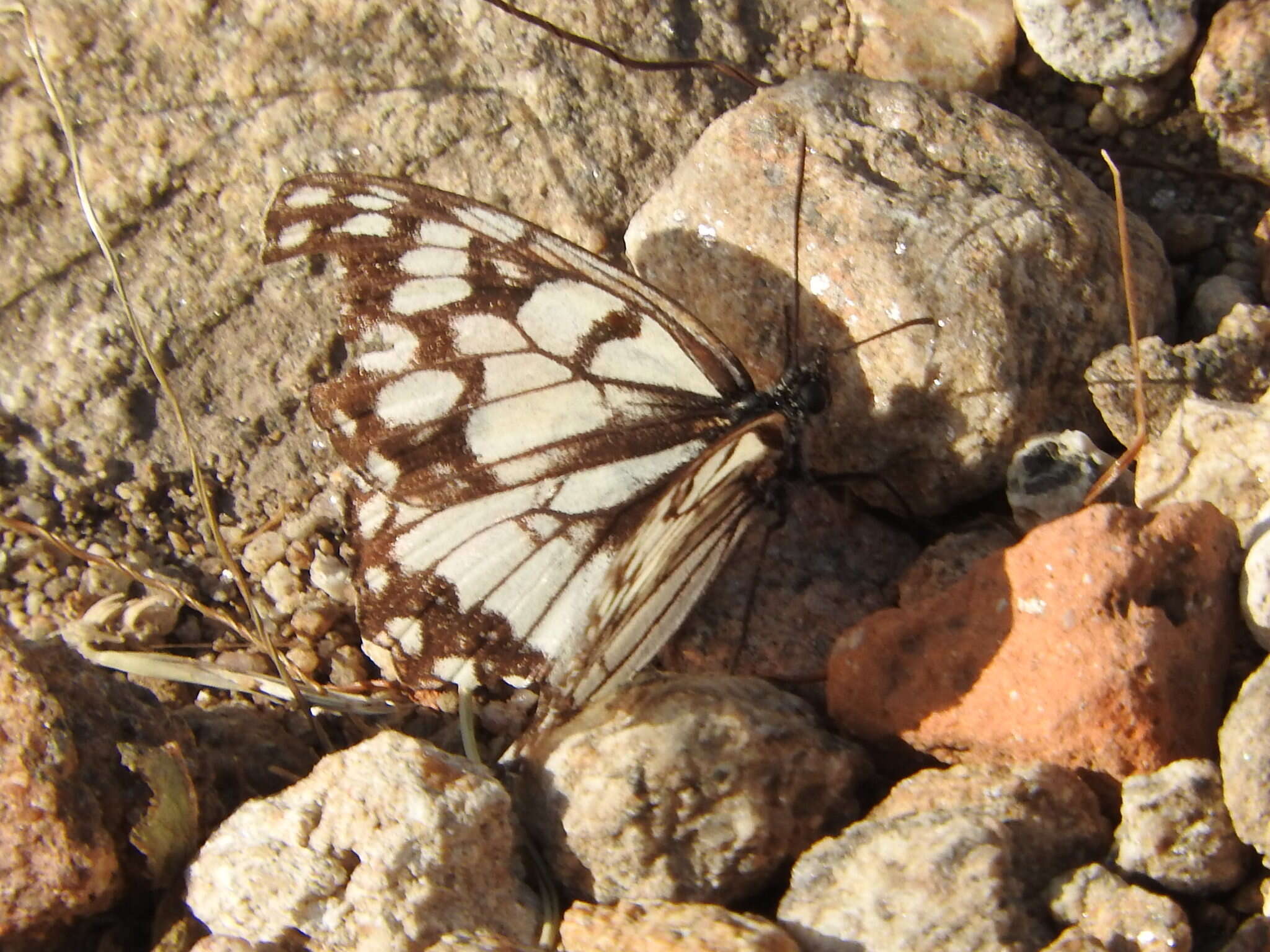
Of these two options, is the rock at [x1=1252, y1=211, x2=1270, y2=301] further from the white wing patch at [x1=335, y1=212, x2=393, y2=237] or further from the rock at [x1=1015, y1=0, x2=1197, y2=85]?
the white wing patch at [x1=335, y1=212, x2=393, y2=237]

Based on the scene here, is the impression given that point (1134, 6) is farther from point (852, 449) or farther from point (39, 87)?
point (39, 87)

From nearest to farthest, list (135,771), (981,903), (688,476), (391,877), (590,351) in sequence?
(981,903) < (391,877) < (135,771) < (688,476) < (590,351)

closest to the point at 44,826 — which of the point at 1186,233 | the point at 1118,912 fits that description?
the point at 1118,912

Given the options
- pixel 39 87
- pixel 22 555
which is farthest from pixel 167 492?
pixel 39 87

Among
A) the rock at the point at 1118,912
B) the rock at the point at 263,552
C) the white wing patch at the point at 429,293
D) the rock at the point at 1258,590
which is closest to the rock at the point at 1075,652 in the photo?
the rock at the point at 1258,590

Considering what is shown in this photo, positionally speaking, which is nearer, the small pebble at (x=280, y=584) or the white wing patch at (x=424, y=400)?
the white wing patch at (x=424, y=400)

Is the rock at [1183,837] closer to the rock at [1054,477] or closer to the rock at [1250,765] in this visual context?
the rock at [1250,765]
